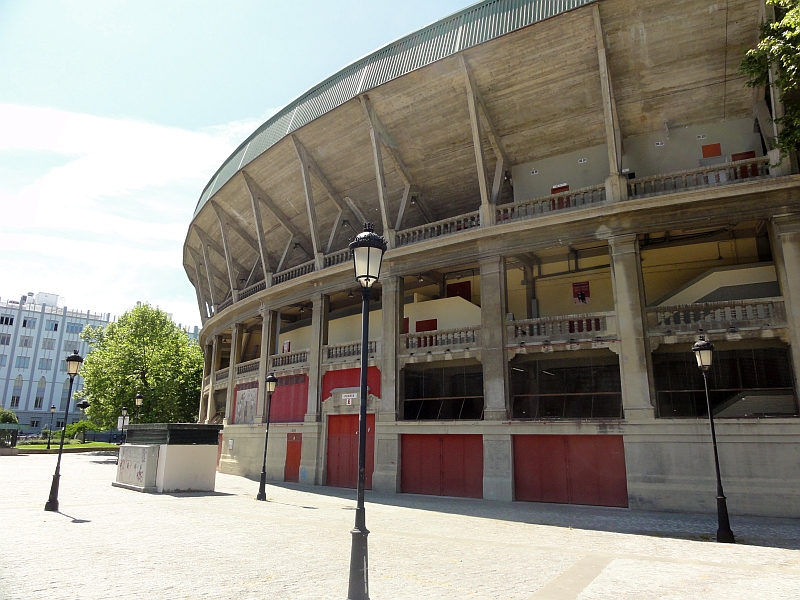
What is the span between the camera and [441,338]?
22891 millimetres

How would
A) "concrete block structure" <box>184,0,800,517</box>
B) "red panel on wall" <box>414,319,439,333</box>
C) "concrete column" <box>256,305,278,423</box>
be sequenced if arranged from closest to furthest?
"concrete block structure" <box>184,0,800,517</box>
"red panel on wall" <box>414,319,439,333</box>
"concrete column" <box>256,305,278,423</box>

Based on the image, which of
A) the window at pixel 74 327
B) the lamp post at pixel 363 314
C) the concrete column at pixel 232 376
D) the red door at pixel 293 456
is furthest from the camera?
the window at pixel 74 327

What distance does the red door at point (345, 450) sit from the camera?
79.3 ft

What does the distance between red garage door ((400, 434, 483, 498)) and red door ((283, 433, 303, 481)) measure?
22.7ft

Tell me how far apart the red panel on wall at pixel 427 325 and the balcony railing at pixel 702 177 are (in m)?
10.1

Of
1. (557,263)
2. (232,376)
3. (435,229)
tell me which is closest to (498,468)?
(557,263)

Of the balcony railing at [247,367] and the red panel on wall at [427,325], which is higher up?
the red panel on wall at [427,325]

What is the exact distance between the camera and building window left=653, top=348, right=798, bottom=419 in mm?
17219

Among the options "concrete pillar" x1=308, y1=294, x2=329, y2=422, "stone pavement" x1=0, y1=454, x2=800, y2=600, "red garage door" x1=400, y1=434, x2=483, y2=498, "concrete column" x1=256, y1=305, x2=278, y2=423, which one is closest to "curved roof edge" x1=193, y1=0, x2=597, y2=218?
"concrete pillar" x1=308, y1=294, x2=329, y2=422

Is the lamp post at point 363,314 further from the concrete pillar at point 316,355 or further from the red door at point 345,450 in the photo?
the concrete pillar at point 316,355

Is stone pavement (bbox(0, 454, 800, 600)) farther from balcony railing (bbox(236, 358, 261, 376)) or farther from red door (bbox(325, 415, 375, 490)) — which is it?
balcony railing (bbox(236, 358, 261, 376))

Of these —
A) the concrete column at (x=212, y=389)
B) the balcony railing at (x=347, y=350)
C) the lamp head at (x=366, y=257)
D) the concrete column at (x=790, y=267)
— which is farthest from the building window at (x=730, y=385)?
the concrete column at (x=212, y=389)

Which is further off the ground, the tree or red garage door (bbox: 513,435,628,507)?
the tree

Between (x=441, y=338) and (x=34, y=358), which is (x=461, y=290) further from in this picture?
A: (x=34, y=358)
